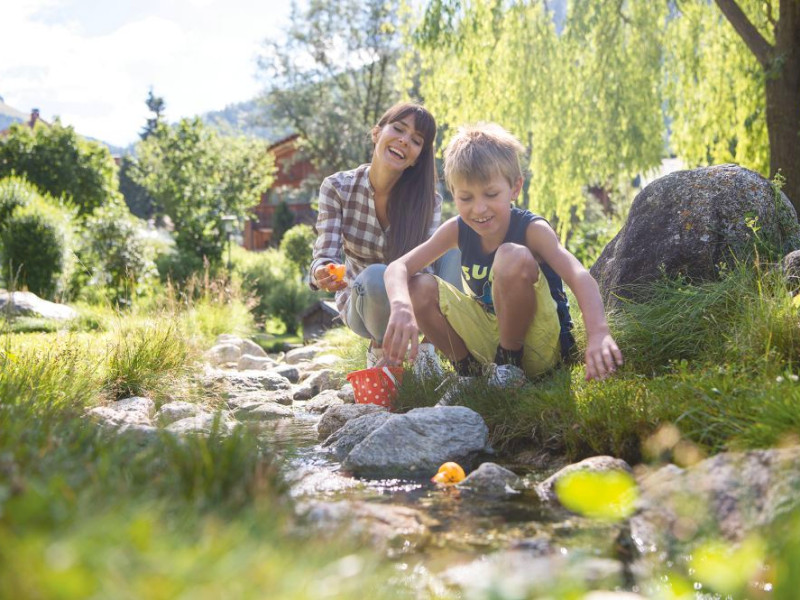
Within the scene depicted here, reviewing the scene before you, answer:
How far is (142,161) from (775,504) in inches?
1013

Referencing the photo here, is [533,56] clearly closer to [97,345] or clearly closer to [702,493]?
[97,345]

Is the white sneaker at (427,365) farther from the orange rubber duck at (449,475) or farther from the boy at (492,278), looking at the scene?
the orange rubber duck at (449,475)

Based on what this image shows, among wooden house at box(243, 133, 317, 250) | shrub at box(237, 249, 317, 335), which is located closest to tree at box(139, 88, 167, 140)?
wooden house at box(243, 133, 317, 250)

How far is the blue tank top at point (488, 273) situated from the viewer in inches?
163

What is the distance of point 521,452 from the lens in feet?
11.2

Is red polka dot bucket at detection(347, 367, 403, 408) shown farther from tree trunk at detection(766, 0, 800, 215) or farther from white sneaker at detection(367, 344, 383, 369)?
tree trunk at detection(766, 0, 800, 215)

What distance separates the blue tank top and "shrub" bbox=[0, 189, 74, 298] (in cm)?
940

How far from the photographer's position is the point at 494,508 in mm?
2521

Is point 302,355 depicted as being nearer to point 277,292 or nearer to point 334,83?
point 277,292

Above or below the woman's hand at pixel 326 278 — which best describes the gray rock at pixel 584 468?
below

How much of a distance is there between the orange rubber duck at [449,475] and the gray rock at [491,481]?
0.08 m

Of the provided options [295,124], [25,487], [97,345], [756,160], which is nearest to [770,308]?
[25,487]

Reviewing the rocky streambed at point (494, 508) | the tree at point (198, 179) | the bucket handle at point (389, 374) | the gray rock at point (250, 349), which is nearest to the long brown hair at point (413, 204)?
the bucket handle at point (389, 374)

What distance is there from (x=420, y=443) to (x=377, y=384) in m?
1.19
